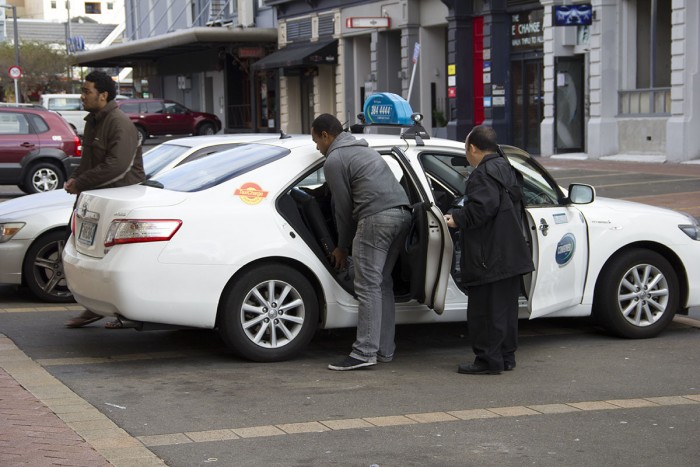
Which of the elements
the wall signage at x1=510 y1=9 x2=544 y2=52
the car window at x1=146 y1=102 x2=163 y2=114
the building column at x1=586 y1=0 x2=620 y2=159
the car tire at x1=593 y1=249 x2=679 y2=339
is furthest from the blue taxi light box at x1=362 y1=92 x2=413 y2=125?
the car window at x1=146 y1=102 x2=163 y2=114

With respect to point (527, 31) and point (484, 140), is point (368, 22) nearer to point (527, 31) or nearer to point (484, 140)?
point (527, 31)

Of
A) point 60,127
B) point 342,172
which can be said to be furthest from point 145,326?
point 60,127

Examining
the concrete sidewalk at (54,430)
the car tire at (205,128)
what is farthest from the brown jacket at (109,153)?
the car tire at (205,128)

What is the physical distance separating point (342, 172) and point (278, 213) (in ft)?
1.74

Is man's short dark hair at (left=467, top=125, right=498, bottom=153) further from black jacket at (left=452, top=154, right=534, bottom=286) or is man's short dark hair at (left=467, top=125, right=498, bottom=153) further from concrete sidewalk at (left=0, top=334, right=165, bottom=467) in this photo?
concrete sidewalk at (left=0, top=334, right=165, bottom=467)

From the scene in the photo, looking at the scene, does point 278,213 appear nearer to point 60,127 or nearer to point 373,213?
point 373,213

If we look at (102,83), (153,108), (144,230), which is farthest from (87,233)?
(153,108)

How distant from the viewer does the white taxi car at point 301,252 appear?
285 inches

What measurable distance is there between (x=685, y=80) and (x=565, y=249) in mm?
18419

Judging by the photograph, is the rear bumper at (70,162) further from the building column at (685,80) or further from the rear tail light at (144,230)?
the rear tail light at (144,230)

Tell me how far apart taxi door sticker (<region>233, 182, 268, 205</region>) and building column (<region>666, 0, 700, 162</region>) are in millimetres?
19265

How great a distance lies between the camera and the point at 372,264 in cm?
740

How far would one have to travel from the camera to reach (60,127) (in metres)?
20.8

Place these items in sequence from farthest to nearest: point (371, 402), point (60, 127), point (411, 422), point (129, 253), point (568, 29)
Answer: point (568, 29) → point (60, 127) → point (129, 253) → point (371, 402) → point (411, 422)
